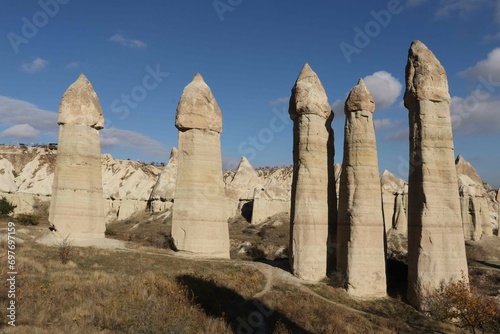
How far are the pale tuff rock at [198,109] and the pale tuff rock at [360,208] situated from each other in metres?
6.92

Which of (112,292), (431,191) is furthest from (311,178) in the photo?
(112,292)

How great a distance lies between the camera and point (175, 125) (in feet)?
72.9

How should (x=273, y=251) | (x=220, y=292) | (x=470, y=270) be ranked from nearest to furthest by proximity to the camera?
(x=220, y=292) < (x=470, y=270) < (x=273, y=251)

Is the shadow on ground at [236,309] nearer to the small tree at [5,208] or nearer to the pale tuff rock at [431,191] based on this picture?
the pale tuff rock at [431,191]

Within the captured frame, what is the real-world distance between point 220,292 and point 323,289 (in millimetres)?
4756

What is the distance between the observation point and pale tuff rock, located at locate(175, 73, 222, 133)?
72.0ft

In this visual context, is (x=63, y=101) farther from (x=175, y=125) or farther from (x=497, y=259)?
(x=497, y=259)

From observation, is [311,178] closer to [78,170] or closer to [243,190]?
[78,170]

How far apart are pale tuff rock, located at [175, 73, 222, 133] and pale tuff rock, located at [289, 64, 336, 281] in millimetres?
4176

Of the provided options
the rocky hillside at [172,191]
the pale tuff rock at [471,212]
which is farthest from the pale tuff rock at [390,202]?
the pale tuff rock at [471,212]

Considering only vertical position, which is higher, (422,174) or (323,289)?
(422,174)

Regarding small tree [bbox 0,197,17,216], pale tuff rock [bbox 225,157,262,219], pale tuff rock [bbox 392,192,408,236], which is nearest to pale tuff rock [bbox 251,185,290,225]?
pale tuff rock [bbox 225,157,262,219]

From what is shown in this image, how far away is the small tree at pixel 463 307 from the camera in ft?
47.5

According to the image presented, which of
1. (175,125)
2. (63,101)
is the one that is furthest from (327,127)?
(63,101)
